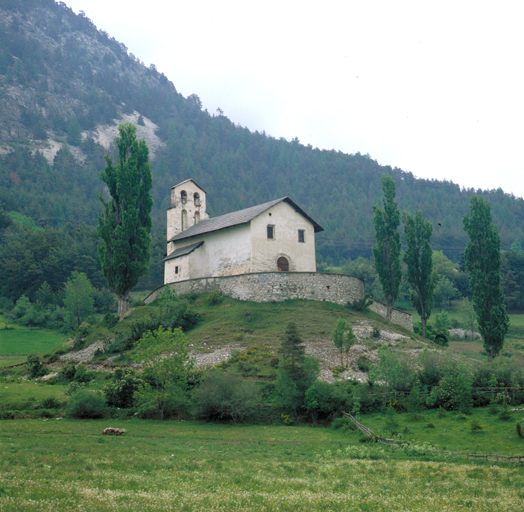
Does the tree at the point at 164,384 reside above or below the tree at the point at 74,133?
below

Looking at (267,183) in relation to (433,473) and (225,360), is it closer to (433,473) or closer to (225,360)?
(225,360)

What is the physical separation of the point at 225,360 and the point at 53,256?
6303cm

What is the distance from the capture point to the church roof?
48.7 metres

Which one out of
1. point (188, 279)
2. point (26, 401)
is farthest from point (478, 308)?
point (26, 401)

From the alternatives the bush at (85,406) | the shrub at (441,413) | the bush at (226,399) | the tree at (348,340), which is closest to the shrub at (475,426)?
the shrub at (441,413)

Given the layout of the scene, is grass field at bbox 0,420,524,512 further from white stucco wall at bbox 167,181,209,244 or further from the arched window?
white stucco wall at bbox 167,181,209,244

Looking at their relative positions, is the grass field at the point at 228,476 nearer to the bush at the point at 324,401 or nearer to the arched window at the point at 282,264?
the bush at the point at 324,401

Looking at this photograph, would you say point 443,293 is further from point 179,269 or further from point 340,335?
point 340,335

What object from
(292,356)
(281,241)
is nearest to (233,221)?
(281,241)

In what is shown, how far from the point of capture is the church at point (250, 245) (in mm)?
47719

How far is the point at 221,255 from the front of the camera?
50.2m

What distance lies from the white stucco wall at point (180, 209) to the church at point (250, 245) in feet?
13.6

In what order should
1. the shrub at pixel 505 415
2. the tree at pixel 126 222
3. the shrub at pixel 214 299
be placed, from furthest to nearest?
the shrub at pixel 214 299
the tree at pixel 126 222
the shrub at pixel 505 415

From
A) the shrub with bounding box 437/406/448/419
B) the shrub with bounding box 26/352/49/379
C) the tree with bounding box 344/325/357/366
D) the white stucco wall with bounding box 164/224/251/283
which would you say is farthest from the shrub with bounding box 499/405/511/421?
the shrub with bounding box 26/352/49/379
